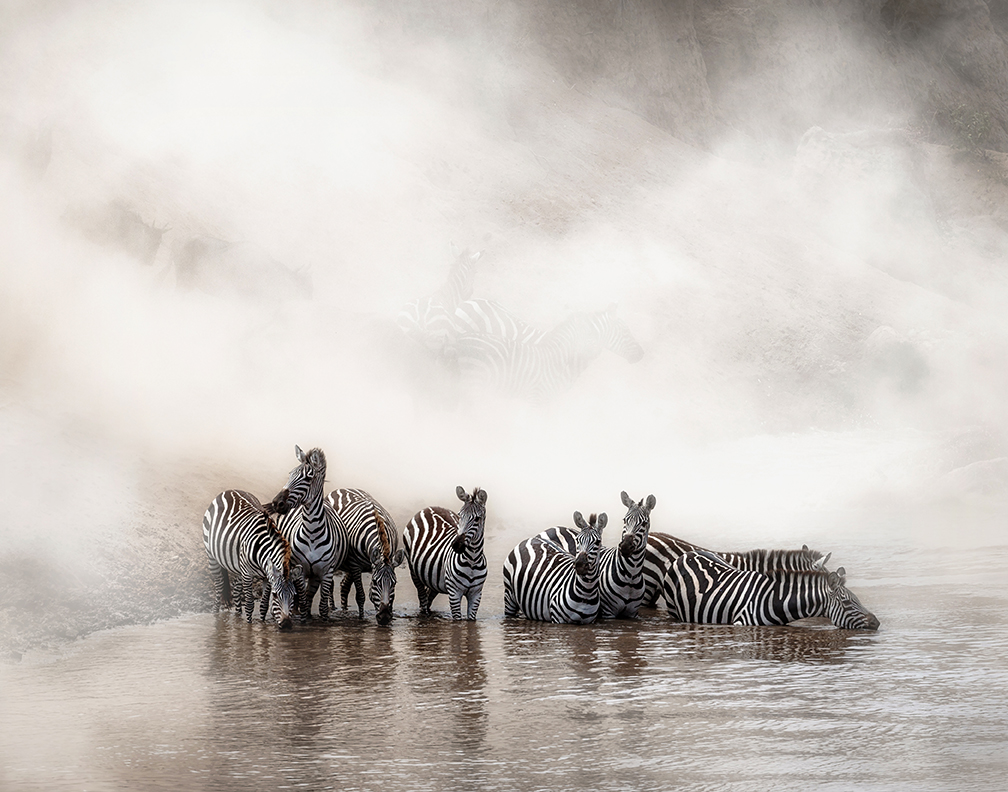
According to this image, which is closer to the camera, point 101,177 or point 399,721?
point 399,721

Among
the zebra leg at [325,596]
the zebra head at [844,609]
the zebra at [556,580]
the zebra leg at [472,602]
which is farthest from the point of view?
the zebra leg at [325,596]

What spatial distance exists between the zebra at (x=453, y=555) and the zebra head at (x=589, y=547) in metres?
0.77

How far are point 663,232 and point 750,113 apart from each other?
826 centimetres

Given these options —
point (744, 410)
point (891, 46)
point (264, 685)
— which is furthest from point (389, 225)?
point (891, 46)

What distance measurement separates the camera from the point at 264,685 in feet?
22.5

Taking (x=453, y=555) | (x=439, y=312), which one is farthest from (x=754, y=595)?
(x=439, y=312)

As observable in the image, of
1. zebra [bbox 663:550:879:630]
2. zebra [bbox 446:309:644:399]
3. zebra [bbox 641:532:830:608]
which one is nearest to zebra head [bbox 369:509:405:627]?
zebra [bbox 641:532:830:608]

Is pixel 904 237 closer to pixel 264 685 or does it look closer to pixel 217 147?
pixel 217 147

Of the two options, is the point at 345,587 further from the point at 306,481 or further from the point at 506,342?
the point at 506,342

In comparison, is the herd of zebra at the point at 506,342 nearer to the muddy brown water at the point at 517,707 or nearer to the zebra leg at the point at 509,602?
the zebra leg at the point at 509,602

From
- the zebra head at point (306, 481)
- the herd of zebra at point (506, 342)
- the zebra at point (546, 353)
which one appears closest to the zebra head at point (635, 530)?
the zebra head at point (306, 481)

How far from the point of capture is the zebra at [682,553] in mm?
9422

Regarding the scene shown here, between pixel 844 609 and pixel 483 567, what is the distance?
9.05 ft

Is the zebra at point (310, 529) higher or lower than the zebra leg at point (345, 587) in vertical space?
higher
